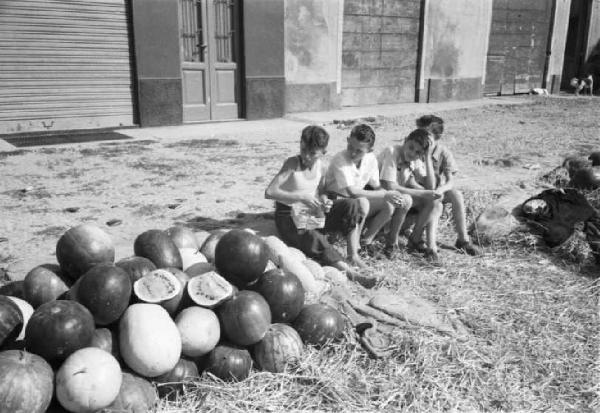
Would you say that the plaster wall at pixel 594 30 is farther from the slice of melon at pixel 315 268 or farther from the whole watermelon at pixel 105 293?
the whole watermelon at pixel 105 293

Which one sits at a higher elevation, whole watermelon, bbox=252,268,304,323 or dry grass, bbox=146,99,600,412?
whole watermelon, bbox=252,268,304,323

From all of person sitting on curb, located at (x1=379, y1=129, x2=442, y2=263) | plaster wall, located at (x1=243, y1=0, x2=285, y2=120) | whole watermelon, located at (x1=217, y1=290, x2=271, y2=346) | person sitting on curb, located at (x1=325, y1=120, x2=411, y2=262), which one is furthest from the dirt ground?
whole watermelon, located at (x1=217, y1=290, x2=271, y2=346)

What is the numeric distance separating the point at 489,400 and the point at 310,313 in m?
1.16

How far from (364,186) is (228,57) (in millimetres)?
9027

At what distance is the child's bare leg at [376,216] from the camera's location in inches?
204

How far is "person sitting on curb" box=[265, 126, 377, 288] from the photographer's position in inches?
187

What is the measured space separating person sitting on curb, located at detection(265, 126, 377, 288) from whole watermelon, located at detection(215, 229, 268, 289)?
1.11 m

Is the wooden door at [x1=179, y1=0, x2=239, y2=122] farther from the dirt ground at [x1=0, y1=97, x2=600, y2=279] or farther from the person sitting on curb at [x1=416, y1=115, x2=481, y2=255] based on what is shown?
the person sitting on curb at [x1=416, y1=115, x2=481, y2=255]

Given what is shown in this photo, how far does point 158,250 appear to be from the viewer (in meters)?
3.76

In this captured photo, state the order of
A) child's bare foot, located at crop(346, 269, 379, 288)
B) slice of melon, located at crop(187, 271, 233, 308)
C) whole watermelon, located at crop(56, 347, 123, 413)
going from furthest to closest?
child's bare foot, located at crop(346, 269, 379, 288) < slice of melon, located at crop(187, 271, 233, 308) < whole watermelon, located at crop(56, 347, 123, 413)

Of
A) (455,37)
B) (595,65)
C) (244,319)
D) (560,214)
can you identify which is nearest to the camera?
(244,319)

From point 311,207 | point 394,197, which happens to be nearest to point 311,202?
point 311,207

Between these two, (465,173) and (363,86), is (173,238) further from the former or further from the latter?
(363,86)

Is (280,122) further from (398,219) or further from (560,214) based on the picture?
(560,214)
